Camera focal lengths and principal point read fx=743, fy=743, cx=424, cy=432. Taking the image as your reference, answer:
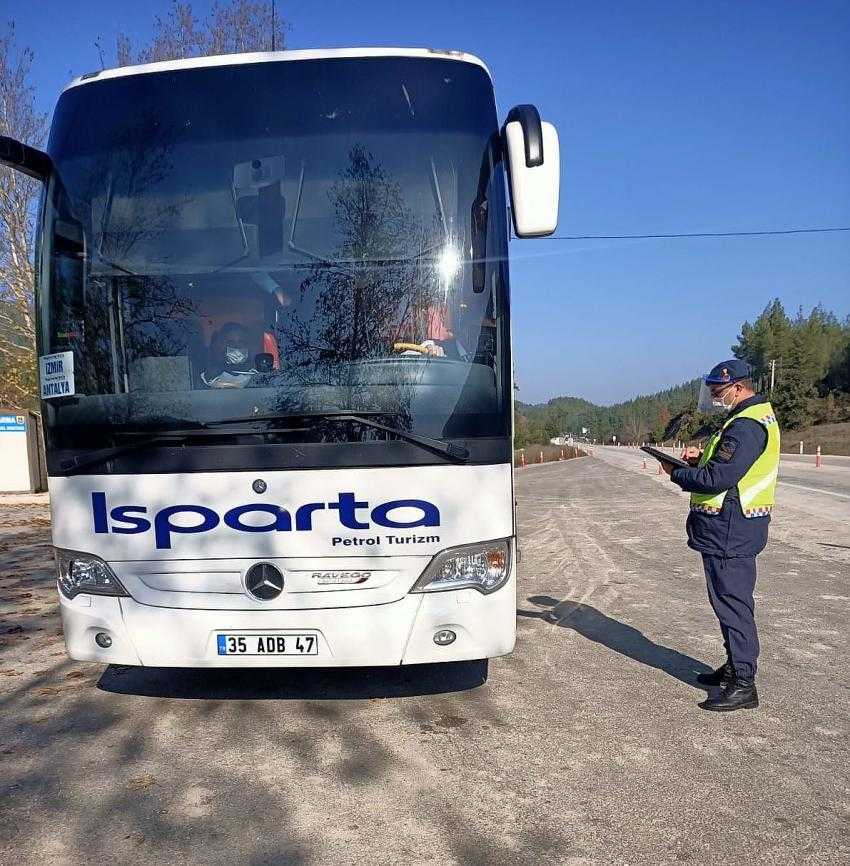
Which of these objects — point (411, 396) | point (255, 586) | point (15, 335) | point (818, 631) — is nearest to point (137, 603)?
point (255, 586)

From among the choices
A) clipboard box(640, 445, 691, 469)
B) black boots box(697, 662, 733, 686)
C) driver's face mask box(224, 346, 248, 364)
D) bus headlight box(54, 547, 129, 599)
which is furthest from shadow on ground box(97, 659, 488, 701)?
driver's face mask box(224, 346, 248, 364)

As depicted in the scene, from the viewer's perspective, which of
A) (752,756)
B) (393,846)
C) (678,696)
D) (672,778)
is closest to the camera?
(393,846)

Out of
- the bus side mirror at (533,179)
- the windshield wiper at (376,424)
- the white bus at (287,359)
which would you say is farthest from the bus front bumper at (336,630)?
the bus side mirror at (533,179)

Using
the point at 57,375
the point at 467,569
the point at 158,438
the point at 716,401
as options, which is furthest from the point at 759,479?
the point at 57,375

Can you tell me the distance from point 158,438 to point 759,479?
318cm

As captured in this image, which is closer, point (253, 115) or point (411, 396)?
point (411, 396)

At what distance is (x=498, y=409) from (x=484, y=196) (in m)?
1.10

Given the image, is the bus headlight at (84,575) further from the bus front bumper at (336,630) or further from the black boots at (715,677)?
the black boots at (715,677)

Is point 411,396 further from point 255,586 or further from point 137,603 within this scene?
point 137,603

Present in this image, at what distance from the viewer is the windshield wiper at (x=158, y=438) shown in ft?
11.6

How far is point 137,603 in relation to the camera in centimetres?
372

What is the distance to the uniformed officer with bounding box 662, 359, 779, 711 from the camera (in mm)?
4098

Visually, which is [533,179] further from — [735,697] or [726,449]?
[735,697]

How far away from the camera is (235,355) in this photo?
366cm
